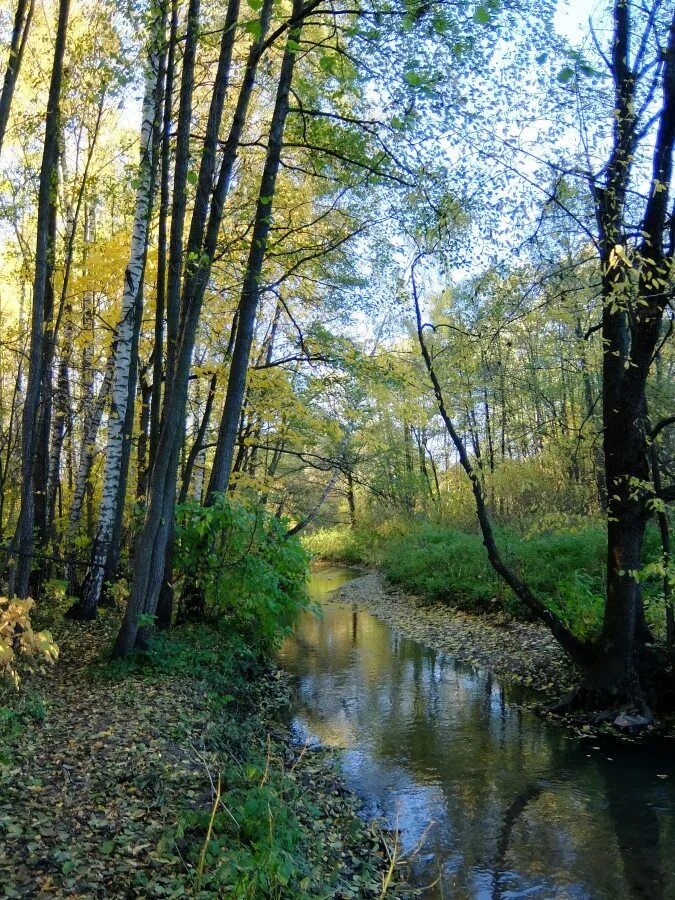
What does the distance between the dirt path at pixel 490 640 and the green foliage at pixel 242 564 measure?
3.82m

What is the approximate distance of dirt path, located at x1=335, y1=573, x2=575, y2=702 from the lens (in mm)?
9866

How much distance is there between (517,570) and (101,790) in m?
11.7

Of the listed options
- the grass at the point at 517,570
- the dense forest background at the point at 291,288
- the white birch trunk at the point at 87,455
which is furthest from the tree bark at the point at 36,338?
the grass at the point at 517,570

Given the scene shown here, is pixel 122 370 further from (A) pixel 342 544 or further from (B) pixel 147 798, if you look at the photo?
(A) pixel 342 544

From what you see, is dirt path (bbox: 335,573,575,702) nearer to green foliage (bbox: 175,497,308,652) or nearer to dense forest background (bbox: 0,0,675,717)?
dense forest background (bbox: 0,0,675,717)

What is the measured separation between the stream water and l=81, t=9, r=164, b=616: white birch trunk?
3.50 meters

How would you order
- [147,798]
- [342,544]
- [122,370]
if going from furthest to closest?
[342,544] < [122,370] < [147,798]

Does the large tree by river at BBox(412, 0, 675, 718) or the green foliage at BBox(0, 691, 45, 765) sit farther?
the large tree by river at BBox(412, 0, 675, 718)

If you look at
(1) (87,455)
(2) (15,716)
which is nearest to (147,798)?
(2) (15,716)

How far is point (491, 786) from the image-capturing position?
6.18 metres

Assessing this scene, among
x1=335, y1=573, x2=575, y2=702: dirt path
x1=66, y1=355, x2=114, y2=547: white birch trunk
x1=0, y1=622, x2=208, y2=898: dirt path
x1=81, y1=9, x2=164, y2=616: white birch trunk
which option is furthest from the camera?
x1=66, y1=355, x2=114, y2=547: white birch trunk

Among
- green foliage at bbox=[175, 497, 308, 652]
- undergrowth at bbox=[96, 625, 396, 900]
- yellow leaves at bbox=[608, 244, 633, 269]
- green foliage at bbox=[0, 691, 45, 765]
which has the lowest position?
undergrowth at bbox=[96, 625, 396, 900]

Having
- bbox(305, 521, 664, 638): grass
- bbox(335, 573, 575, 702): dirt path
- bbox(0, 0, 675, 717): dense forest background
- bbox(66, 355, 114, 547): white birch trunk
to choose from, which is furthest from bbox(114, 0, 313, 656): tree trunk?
bbox(335, 573, 575, 702): dirt path

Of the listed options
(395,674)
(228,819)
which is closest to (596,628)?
(395,674)
